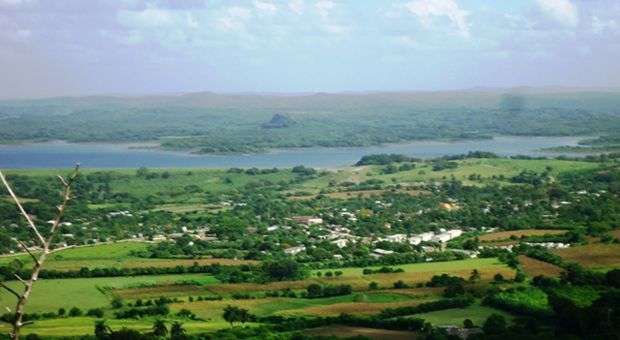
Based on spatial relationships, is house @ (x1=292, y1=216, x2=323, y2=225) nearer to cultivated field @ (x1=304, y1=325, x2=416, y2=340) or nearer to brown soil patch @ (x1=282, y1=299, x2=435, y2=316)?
brown soil patch @ (x1=282, y1=299, x2=435, y2=316)

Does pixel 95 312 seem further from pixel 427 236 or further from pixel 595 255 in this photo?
pixel 427 236

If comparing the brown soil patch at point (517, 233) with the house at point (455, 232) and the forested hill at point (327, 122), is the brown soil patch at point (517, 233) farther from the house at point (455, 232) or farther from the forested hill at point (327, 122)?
the forested hill at point (327, 122)

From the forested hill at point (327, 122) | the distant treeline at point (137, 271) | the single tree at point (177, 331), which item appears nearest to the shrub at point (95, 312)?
the single tree at point (177, 331)

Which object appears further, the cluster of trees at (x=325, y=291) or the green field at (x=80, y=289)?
the cluster of trees at (x=325, y=291)

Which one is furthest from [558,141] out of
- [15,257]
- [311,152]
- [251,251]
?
[15,257]

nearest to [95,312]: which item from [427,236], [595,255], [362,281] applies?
[362,281]

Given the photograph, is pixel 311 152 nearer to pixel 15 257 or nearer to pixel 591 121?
pixel 591 121
